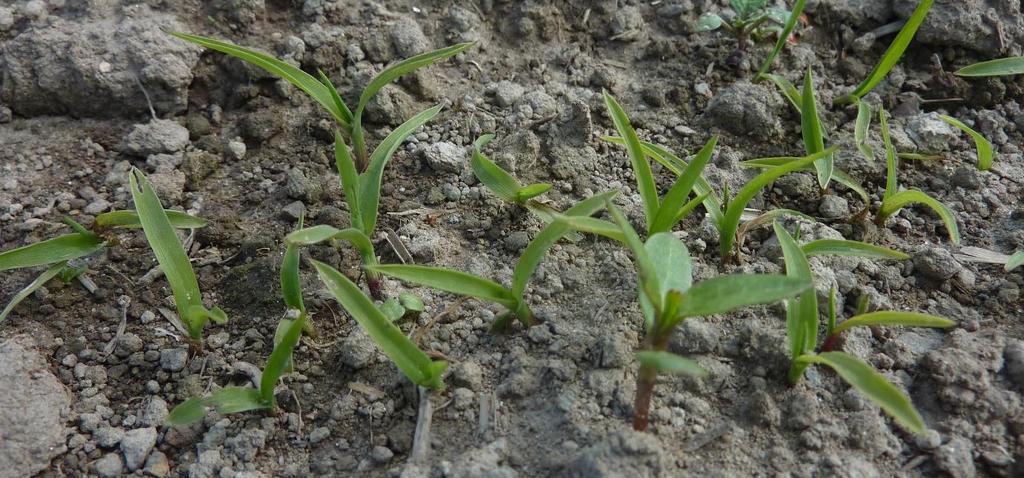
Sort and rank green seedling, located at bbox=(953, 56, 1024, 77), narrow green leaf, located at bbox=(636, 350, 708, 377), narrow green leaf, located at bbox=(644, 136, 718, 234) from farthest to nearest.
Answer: green seedling, located at bbox=(953, 56, 1024, 77) < narrow green leaf, located at bbox=(644, 136, 718, 234) < narrow green leaf, located at bbox=(636, 350, 708, 377)

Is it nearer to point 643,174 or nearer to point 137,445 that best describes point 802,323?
point 643,174

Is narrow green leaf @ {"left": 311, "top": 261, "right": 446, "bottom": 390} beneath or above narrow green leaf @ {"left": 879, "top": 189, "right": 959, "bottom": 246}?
beneath

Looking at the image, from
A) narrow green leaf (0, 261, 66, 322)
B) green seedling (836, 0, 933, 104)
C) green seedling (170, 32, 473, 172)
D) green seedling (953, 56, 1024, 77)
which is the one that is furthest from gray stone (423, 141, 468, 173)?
green seedling (953, 56, 1024, 77)

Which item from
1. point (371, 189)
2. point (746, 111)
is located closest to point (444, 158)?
point (371, 189)

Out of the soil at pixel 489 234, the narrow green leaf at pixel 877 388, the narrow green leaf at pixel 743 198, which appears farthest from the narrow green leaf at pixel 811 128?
the narrow green leaf at pixel 877 388

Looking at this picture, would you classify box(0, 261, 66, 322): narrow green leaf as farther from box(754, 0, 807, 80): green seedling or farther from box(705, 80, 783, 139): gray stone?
box(754, 0, 807, 80): green seedling

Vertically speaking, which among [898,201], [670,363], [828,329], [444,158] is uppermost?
[898,201]

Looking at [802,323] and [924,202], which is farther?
[924,202]

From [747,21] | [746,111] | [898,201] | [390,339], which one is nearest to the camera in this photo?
[390,339]
